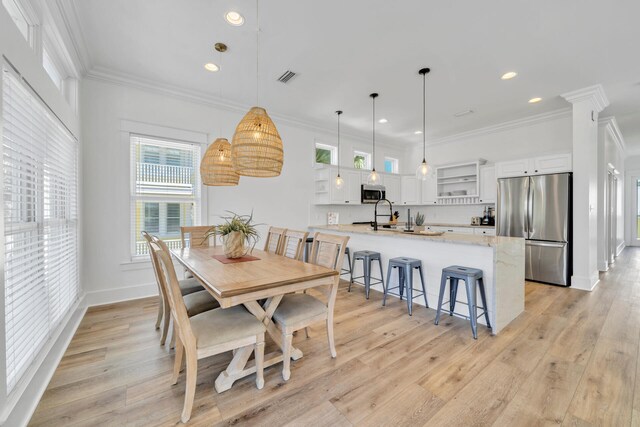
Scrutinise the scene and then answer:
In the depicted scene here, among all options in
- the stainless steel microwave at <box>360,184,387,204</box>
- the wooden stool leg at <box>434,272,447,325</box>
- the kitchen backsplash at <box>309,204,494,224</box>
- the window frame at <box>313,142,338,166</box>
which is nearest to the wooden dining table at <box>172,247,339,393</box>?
the wooden stool leg at <box>434,272,447,325</box>

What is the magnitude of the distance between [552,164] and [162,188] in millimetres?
6116

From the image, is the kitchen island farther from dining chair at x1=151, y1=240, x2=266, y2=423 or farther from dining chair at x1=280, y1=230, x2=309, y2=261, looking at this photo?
dining chair at x1=151, y1=240, x2=266, y2=423

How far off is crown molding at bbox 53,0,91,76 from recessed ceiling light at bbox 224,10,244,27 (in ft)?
4.15

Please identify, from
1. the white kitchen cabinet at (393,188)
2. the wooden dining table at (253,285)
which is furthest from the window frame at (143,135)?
the white kitchen cabinet at (393,188)

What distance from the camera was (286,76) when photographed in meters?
3.58

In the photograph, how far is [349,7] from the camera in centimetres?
236

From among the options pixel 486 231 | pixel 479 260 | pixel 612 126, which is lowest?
pixel 479 260

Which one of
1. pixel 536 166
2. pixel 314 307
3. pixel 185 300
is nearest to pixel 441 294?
pixel 314 307

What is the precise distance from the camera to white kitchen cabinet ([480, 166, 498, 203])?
537 centimetres

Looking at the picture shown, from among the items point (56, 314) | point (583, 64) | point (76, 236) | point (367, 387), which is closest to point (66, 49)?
point (76, 236)

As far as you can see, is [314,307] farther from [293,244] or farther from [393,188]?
[393,188]

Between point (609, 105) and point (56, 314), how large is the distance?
776 cm

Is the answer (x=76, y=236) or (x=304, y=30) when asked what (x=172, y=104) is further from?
(x=304, y=30)

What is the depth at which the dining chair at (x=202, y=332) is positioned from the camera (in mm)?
1597
